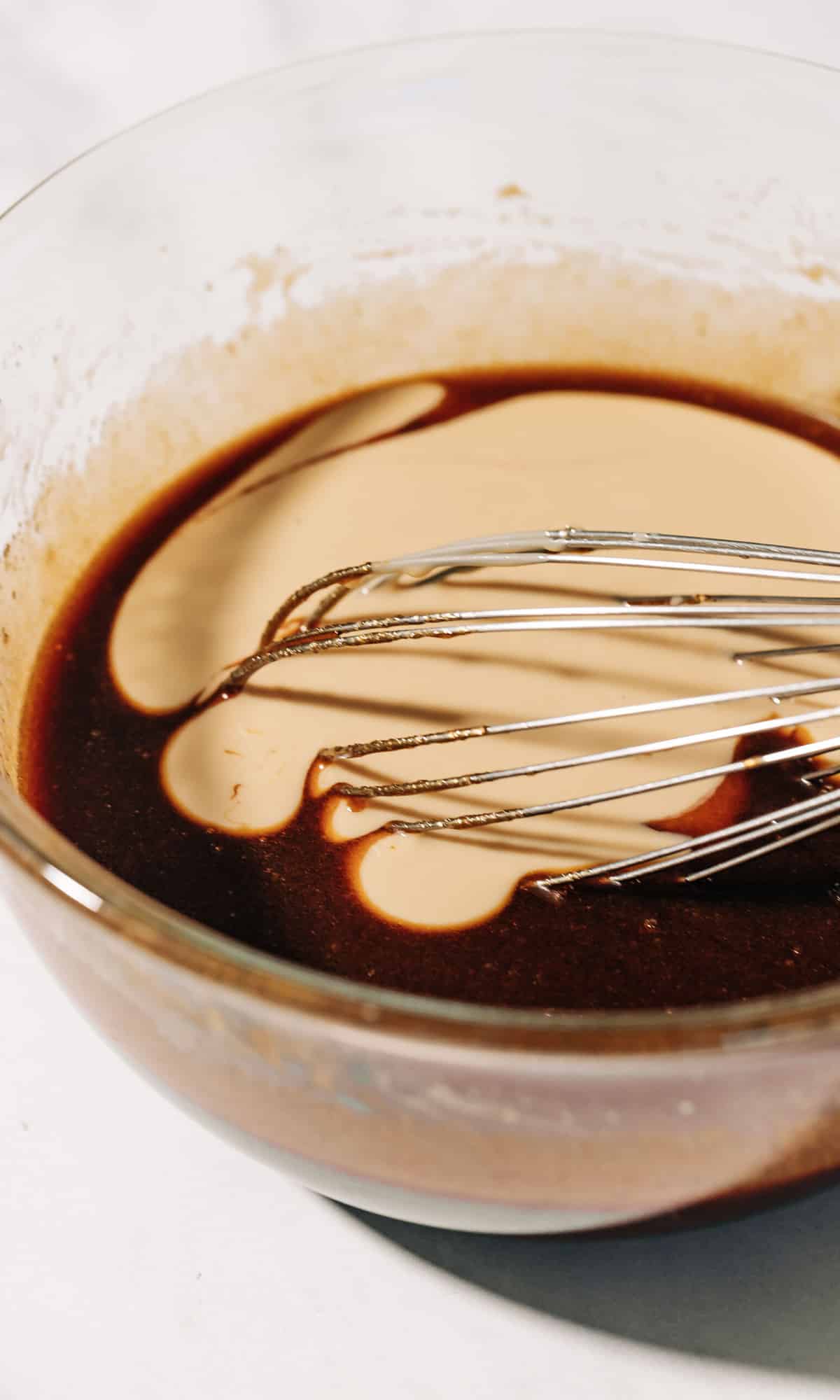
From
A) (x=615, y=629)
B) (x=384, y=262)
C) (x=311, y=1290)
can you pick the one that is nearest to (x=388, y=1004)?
(x=311, y=1290)

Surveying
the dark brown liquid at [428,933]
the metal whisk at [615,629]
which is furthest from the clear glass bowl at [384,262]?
the metal whisk at [615,629]

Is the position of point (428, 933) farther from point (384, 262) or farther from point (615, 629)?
point (384, 262)

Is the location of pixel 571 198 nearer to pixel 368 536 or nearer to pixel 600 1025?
pixel 368 536

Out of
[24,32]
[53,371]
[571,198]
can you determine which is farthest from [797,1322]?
[24,32]

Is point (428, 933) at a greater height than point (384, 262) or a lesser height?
lesser

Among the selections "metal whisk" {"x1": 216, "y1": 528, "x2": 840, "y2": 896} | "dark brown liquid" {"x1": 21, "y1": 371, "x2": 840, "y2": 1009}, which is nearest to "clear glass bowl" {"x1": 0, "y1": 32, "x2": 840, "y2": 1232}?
"dark brown liquid" {"x1": 21, "y1": 371, "x2": 840, "y2": 1009}
